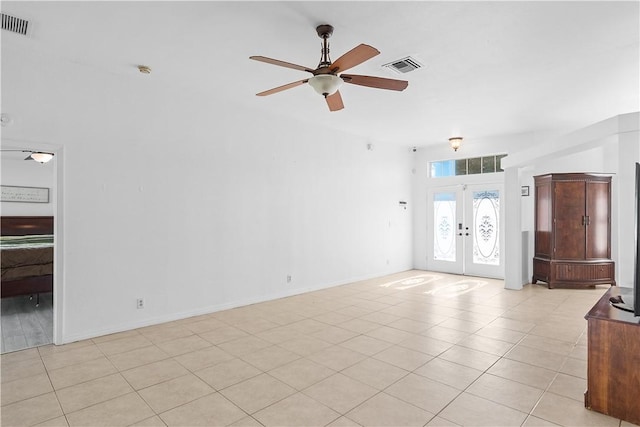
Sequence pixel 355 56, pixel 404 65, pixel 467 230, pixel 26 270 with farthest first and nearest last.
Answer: pixel 467 230
pixel 26 270
pixel 404 65
pixel 355 56

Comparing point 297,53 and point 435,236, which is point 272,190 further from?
point 435,236

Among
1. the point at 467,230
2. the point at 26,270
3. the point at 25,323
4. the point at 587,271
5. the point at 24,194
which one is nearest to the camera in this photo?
the point at 25,323

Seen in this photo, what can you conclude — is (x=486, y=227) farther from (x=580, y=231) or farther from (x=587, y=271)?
(x=587, y=271)

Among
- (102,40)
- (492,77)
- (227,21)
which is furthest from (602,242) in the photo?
(102,40)

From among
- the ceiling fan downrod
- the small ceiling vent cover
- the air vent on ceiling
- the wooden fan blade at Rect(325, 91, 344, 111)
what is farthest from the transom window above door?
the air vent on ceiling

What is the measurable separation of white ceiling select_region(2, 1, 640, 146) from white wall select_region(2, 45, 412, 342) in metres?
0.38

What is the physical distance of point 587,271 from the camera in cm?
635

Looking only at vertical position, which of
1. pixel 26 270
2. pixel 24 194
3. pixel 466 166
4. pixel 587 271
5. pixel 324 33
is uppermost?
pixel 324 33

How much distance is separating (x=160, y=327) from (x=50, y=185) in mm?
6105

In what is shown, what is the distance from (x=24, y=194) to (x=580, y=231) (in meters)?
11.3

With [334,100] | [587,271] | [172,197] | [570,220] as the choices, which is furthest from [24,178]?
[587,271]

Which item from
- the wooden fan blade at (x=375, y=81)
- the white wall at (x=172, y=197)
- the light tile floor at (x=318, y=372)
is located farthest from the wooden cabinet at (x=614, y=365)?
the white wall at (x=172, y=197)

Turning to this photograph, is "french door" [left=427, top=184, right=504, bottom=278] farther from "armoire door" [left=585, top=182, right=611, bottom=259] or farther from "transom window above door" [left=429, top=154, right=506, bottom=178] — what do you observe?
"armoire door" [left=585, top=182, right=611, bottom=259]

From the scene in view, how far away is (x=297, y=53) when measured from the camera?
3.58 metres
